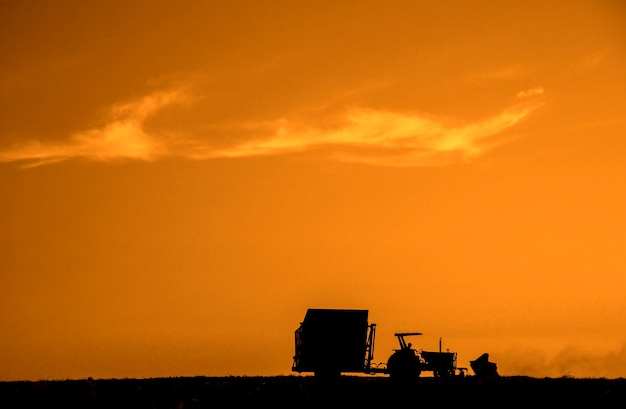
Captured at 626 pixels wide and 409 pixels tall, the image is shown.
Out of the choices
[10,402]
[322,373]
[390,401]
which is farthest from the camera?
[322,373]

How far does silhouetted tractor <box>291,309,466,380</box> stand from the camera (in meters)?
45.4

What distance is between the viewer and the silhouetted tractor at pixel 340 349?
45.4 metres

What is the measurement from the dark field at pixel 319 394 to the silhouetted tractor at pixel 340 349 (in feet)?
19.3

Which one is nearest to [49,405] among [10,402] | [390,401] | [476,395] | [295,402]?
[10,402]

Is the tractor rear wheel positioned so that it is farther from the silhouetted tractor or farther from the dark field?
the dark field

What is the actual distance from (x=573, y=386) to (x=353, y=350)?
46.3ft

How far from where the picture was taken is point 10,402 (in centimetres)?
3466

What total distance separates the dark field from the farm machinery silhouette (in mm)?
5886

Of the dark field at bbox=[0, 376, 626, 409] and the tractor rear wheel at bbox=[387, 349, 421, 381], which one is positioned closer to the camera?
the dark field at bbox=[0, 376, 626, 409]

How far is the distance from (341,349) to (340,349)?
53 mm

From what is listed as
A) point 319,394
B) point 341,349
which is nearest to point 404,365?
point 341,349

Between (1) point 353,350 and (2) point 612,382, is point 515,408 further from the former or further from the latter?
(1) point 353,350

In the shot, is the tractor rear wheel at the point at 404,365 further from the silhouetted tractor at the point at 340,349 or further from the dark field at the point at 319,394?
the dark field at the point at 319,394

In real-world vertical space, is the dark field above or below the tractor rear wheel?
below
